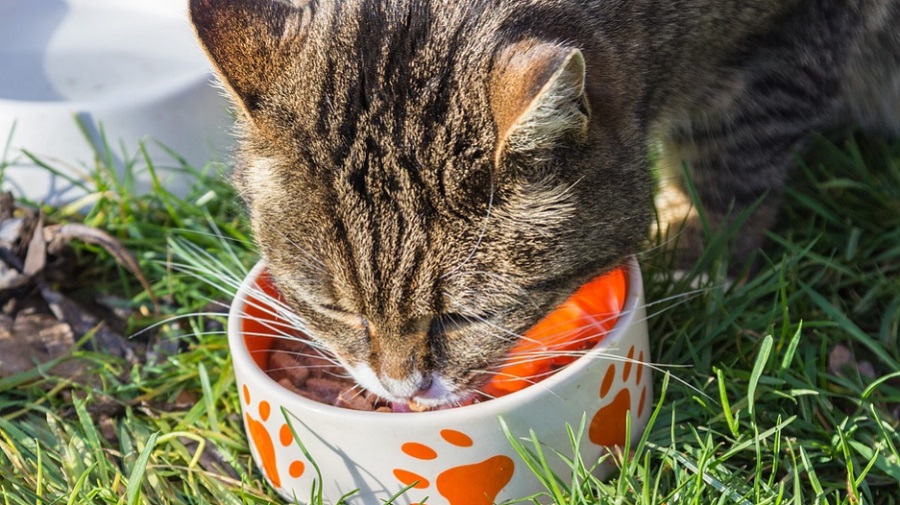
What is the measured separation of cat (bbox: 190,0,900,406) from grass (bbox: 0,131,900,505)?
0.89 ft

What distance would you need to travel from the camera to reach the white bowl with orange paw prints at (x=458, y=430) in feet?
5.50

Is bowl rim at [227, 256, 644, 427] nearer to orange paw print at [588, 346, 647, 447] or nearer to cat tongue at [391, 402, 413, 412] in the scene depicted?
orange paw print at [588, 346, 647, 447]

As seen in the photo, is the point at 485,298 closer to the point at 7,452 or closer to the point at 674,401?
the point at 674,401

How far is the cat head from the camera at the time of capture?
159 cm

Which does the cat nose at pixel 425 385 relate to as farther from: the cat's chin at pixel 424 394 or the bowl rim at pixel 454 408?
the bowl rim at pixel 454 408

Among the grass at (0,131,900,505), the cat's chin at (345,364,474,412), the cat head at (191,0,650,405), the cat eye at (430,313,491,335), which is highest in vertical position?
the cat head at (191,0,650,405)

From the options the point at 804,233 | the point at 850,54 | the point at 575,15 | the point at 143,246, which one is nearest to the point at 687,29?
the point at 575,15

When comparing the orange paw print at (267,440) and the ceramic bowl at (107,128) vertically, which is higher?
the ceramic bowl at (107,128)

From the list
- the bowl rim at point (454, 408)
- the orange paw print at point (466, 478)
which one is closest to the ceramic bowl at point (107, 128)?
the bowl rim at point (454, 408)

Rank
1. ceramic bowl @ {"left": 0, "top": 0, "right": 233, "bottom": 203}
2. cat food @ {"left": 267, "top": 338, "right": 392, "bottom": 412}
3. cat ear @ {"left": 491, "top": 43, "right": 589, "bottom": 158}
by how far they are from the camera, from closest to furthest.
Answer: cat ear @ {"left": 491, "top": 43, "right": 589, "bottom": 158}, cat food @ {"left": 267, "top": 338, "right": 392, "bottom": 412}, ceramic bowl @ {"left": 0, "top": 0, "right": 233, "bottom": 203}

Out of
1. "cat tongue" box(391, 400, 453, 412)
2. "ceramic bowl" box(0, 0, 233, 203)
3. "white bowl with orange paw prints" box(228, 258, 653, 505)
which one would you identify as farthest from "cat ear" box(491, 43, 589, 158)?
"ceramic bowl" box(0, 0, 233, 203)

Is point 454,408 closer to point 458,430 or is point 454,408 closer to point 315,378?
point 458,430

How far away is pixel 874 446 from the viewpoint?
1.91m

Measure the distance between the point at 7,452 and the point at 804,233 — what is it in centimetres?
209
